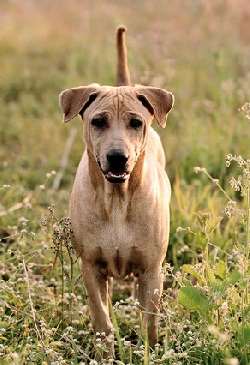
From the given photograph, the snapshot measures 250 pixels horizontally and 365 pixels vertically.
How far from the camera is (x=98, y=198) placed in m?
4.78

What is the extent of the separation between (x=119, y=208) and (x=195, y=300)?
716 millimetres

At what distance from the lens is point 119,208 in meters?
4.75

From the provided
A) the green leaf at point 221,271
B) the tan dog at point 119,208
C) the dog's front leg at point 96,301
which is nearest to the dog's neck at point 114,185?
the tan dog at point 119,208

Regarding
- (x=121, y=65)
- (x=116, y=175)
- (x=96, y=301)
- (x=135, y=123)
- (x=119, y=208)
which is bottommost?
(x=96, y=301)

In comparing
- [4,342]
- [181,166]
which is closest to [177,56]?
[181,166]

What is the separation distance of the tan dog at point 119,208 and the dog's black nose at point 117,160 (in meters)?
0.17

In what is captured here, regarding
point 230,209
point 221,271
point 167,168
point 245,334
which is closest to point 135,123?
point 230,209

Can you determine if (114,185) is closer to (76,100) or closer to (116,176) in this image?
(116,176)

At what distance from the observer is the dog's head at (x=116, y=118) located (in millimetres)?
4457

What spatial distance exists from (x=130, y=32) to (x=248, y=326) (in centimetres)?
743

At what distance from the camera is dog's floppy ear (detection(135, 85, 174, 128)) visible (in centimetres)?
478

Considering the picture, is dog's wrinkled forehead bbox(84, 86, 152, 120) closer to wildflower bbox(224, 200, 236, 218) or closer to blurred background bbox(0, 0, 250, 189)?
wildflower bbox(224, 200, 236, 218)

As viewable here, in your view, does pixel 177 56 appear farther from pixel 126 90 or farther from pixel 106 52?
pixel 126 90

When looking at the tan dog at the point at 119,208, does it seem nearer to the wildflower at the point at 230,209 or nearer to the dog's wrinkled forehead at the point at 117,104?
the dog's wrinkled forehead at the point at 117,104
